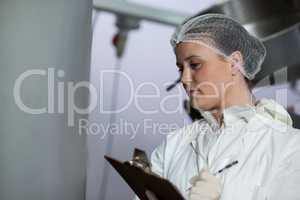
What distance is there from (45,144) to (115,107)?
28 centimetres

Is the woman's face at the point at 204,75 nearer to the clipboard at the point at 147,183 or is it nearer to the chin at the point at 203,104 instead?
the chin at the point at 203,104

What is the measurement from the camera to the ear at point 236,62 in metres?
1.08

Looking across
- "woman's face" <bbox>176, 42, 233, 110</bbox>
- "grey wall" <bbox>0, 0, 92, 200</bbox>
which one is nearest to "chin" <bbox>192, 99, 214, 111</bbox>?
"woman's face" <bbox>176, 42, 233, 110</bbox>

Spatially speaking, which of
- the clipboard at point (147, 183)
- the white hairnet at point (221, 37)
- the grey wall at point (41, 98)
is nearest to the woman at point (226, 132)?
the white hairnet at point (221, 37)

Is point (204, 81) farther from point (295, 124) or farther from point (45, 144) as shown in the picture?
point (45, 144)

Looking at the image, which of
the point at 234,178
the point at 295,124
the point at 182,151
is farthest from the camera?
the point at 295,124

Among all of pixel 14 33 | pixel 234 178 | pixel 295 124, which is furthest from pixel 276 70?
pixel 14 33

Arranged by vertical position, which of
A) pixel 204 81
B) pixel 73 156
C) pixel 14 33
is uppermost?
pixel 14 33

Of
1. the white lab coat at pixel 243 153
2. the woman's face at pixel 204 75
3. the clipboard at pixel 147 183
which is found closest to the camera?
the clipboard at pixel 147 183

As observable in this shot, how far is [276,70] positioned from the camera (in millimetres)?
1409

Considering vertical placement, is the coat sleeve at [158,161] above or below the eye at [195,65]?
below

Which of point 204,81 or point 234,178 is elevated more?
point 204,81

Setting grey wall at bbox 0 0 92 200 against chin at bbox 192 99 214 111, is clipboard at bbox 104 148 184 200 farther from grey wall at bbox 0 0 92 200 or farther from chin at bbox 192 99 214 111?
grey wall at bbox 0 0 92 200

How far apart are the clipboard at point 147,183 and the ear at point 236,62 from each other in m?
0.37
